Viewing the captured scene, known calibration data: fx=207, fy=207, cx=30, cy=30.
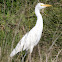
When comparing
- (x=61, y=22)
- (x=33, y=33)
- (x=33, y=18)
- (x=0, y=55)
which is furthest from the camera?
(x=33, y=18)

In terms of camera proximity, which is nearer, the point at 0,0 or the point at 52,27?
the point at 52,27

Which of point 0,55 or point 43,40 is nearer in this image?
point 0,55

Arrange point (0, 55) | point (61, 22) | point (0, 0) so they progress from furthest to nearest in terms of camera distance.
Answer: point (0, 0) < point (61, 22) < point (0, 55)

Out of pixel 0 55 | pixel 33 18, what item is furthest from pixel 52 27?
pixel 0 55

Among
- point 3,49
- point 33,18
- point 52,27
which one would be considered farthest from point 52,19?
point 3,49

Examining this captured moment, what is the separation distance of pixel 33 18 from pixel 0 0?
3.27 feet

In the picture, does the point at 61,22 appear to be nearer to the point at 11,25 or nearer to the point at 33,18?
the point at 33,18

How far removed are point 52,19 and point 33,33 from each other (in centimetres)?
68

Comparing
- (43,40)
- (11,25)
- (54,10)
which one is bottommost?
(43,40)

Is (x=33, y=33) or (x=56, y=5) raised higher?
(x=56, y=5)

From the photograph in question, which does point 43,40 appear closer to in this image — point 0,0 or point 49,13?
point 49,13

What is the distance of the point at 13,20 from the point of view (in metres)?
4.38

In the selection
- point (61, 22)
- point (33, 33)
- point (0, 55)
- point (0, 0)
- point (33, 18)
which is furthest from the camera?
point (0, 0)

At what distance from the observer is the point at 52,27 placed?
4309 mm
